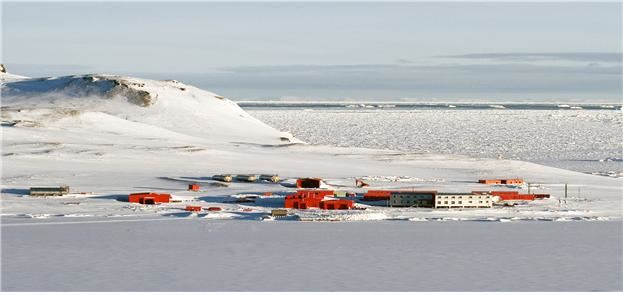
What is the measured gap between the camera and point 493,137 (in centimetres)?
5978

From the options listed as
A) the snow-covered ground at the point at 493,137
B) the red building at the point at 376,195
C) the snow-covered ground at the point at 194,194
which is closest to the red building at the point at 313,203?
the snow-covered ground at the point at 194,194

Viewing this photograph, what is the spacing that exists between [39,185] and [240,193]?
6064 millimetres

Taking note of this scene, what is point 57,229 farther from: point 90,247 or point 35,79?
point 35,79

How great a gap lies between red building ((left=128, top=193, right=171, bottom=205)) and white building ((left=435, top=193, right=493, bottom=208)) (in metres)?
7.17

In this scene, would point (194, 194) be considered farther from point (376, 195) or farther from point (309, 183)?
point (376, 195)

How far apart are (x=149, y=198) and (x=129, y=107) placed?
21.5m

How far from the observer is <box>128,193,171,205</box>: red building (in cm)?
2911

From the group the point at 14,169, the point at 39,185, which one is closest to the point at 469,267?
the point at 39,185

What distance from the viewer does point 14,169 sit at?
1383 inches

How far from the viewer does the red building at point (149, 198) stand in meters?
29.1

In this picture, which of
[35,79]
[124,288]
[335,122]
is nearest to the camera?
[124,288]

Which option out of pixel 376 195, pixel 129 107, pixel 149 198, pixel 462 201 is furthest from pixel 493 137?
pixel 149 198

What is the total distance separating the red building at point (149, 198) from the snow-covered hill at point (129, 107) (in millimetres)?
15818

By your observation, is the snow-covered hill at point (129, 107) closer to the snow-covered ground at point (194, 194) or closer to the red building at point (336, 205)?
the snow-covered ground at point (194, 194)
